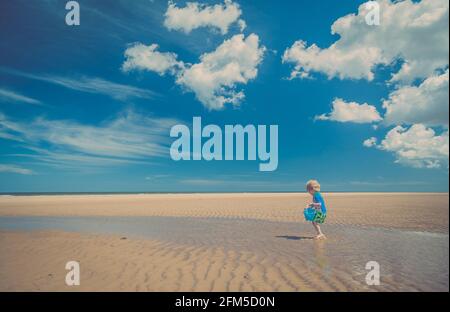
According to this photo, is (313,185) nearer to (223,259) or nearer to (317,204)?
(317,204)

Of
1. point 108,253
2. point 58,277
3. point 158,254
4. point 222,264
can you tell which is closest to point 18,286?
point 58,277

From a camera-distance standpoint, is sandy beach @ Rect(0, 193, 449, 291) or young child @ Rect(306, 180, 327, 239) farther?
young child @ Rect(306, 180, 327, 239)

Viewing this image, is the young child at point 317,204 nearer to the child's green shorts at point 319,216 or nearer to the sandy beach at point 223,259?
the child's green shorts at point 319,216

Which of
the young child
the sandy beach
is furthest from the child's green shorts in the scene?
the sandy beach

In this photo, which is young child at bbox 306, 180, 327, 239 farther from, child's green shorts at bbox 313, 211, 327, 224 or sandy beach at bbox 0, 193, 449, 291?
sandy beach at bbox 0, 193, 449, 291

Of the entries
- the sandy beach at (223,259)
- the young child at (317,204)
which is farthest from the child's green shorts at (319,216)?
the sandy beach at (223,259)

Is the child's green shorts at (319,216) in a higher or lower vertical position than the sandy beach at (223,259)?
higher

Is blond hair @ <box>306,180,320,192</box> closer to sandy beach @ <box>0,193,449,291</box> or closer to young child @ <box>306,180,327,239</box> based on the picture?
young child @ <box>306,180,327,239</box>

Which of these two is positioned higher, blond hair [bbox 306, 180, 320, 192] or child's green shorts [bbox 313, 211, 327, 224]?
blond hair [bbox 306, 180, 320, 192]

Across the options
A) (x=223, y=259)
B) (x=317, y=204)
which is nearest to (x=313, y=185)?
(x=317, y=204)

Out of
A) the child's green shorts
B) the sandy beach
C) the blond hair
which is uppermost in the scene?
the blond hair

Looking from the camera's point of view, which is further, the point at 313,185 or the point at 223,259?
the point at 313,185

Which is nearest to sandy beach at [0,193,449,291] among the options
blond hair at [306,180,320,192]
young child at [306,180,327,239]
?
young child at [306,180,327,239]
